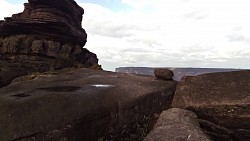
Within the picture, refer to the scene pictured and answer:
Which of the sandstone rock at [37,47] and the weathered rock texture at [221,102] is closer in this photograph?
the weathered rock texture at [221,102]

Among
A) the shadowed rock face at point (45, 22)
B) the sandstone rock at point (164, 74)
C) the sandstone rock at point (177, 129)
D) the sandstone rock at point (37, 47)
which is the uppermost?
the shadowed rock face at point (45, 22)

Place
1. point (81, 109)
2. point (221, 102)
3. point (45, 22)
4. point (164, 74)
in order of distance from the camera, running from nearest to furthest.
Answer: point (81, 109), point (221, 102), point (164, 74), point (45, 22)

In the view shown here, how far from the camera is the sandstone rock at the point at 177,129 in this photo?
8836 mm

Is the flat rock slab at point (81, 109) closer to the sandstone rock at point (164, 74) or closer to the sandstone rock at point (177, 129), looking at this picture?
the sandstone rock at point (164, 74)

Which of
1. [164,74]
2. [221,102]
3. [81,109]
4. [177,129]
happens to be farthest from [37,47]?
[177,129]

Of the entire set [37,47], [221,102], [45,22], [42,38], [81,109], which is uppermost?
[45,22]

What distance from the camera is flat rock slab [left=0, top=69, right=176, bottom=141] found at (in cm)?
1082

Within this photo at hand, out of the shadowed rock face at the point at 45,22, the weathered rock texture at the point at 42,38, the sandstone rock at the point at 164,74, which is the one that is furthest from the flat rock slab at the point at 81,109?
the shadowed rock face at the point at 45,22

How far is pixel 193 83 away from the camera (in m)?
14.3

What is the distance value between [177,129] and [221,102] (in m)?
3.91

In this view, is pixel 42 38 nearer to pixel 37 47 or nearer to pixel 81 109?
pixel 37 47

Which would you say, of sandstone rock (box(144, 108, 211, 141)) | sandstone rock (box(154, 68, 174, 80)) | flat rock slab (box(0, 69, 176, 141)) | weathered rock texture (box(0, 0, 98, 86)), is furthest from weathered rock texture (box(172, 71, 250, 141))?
weathered rock texture (box(0, 0, 98, 86))

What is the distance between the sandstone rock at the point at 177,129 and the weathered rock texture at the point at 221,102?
3.35 feet

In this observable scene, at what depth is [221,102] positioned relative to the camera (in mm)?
12547
